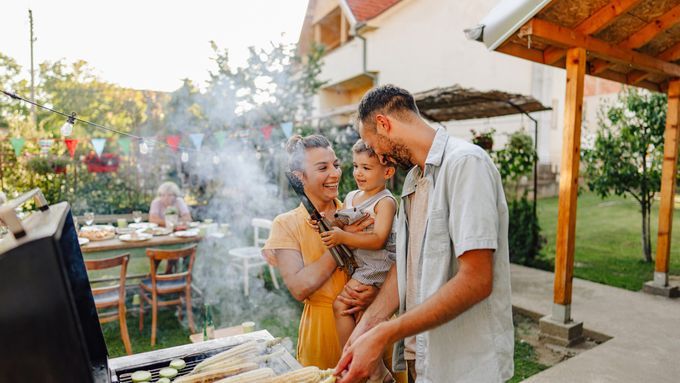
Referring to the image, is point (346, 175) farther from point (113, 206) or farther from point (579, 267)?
point (113, 206)

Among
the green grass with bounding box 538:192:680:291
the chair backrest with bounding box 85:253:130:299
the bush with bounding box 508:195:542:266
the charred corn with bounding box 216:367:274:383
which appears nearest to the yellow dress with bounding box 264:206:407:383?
the charred corn with bounding box 216:367:274:383

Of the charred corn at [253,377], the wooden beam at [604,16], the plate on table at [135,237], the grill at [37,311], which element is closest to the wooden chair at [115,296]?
the plate on table at [135,237]

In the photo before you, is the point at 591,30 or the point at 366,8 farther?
the point at 366,8

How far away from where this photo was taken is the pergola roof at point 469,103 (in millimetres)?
7533

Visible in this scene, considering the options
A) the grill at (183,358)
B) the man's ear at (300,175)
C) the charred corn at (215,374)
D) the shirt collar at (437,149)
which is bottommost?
the grill at (183,358)

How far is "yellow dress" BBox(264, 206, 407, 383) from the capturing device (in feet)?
7.86

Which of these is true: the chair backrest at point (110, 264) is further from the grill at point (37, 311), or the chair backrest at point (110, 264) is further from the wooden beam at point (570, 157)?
the wooden beam at point (570, 157)

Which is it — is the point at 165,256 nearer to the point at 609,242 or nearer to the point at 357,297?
the point at 357,297

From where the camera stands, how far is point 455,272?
5.79 feet

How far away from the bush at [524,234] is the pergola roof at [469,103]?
2.02 meters

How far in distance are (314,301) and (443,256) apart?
958mm

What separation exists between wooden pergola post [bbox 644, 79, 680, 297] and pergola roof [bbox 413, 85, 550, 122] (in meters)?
2.17

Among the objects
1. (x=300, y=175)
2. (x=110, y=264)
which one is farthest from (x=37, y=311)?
(x=110, y=264)

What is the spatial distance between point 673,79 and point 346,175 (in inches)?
248
